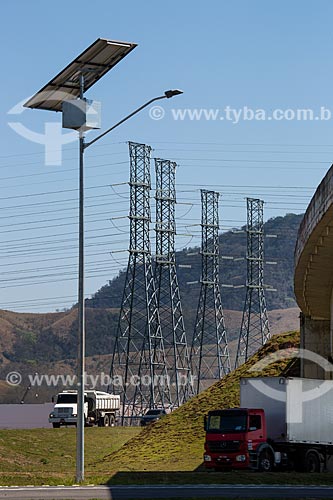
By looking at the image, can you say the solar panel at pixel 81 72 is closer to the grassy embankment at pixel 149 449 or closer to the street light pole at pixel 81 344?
the street light pole at pixel 81 344

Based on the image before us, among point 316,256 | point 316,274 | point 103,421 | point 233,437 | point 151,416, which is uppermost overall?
point 316,256

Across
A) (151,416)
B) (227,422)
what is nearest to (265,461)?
(227,422)

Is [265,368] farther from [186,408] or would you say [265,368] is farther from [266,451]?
[266,451]

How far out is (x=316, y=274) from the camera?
48750mm

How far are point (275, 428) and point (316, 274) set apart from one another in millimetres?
8036

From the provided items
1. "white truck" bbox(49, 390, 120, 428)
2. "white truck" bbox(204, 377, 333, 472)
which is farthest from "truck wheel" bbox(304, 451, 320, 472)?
"white truck" bbox(49, 390, 120, 428)

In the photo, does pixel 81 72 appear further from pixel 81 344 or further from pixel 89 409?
pixel 89 409

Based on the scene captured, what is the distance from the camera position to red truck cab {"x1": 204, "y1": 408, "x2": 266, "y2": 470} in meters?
41.1

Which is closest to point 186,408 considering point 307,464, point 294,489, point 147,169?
point 307,464

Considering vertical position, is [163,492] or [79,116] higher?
[79,116]

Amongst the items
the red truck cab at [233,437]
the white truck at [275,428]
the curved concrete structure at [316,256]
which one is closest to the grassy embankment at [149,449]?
the red truck cab at [233,437]

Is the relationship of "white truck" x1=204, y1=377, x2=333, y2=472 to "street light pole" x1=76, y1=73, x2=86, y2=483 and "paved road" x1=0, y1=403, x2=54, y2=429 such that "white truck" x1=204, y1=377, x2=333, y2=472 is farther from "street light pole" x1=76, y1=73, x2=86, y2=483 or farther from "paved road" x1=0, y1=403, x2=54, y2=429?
"paved road" x1=0, y1=403, x2=54, y2=429

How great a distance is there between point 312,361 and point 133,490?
30939 mm

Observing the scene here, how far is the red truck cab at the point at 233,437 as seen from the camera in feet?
135
